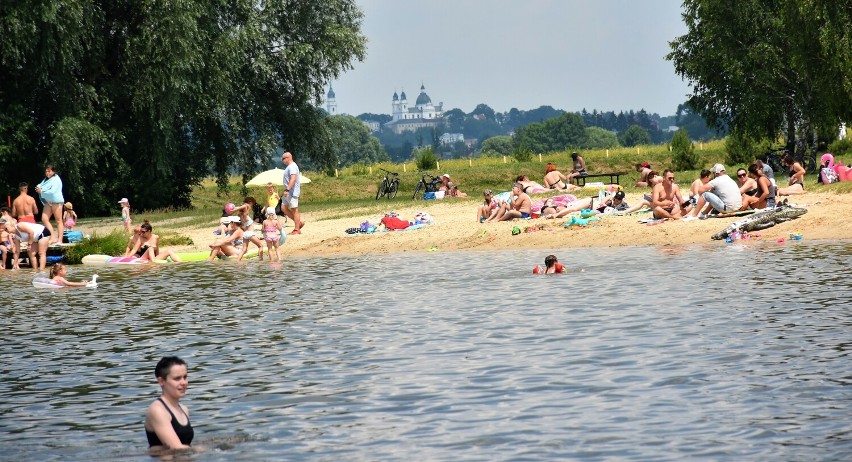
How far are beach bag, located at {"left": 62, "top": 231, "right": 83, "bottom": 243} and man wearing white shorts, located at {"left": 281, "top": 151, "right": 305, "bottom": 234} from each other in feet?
15.7

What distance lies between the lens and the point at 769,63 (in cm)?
4772

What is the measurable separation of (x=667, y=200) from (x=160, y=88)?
1900 cm

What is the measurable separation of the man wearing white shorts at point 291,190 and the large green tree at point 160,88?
10.4m

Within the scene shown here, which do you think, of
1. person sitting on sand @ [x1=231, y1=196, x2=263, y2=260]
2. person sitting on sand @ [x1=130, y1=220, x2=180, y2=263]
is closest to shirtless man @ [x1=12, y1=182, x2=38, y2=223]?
A: person sitting on sand @ [x1=130, y1=220, x2=180, y2=263]

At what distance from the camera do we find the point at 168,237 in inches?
1248

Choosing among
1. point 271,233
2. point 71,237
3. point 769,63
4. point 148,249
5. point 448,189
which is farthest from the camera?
point 769,63

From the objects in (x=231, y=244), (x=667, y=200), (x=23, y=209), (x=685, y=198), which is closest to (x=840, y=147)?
(x=685, y=198)

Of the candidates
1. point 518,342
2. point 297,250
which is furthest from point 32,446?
point 297,250

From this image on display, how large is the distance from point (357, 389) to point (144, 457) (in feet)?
9.06

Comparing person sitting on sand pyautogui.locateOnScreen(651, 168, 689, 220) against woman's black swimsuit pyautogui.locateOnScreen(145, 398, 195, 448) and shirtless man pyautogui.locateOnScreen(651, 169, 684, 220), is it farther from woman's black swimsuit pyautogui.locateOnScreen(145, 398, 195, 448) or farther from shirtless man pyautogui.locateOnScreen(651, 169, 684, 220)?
woman's black swimsuit pyautogui.locateOnScreen(145, 398, 195, 448)

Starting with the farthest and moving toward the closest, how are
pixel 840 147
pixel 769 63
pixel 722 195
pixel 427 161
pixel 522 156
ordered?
pixel 522 156, pixel 427 161, pixel 840 147, pixel 769 63, pixel 722 195

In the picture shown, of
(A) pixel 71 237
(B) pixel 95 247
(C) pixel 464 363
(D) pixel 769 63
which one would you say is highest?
(D) pixel 769 63

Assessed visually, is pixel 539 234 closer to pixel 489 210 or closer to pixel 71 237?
pixel 489 210

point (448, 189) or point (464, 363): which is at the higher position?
point (448, 189)
